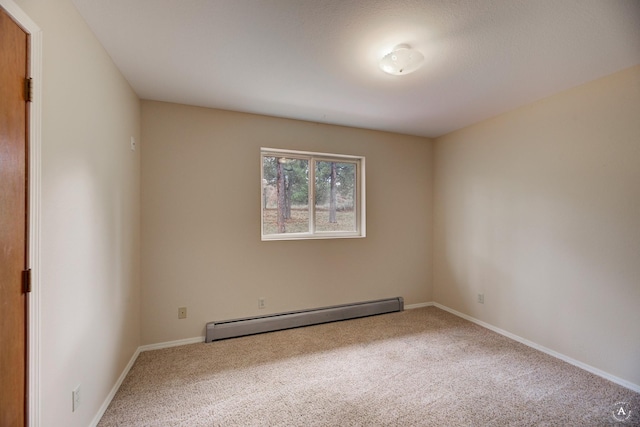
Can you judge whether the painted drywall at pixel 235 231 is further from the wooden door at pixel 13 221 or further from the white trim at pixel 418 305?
the wooden door at pixel 13 221

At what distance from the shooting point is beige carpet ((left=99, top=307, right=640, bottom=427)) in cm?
172

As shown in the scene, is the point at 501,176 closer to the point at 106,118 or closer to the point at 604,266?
the point at 604,266

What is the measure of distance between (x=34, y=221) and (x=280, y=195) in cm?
224

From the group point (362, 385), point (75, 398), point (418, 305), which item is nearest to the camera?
point (75, 398)

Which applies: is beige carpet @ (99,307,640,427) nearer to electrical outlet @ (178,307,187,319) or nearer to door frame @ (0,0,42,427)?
electrical outlet @ (178,307,187,319)

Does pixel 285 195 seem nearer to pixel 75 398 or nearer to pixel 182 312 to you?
pixel 182 312

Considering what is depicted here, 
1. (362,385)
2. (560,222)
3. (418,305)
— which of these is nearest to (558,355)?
(560,222)

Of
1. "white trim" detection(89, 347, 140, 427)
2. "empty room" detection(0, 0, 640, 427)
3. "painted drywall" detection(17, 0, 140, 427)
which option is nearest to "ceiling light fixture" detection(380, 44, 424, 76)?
"empty room" detection(0, 0, 640, 427)

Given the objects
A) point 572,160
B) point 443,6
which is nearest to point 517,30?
point 443,6

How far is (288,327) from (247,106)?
2460 mm

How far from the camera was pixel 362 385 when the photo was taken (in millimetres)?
2049
